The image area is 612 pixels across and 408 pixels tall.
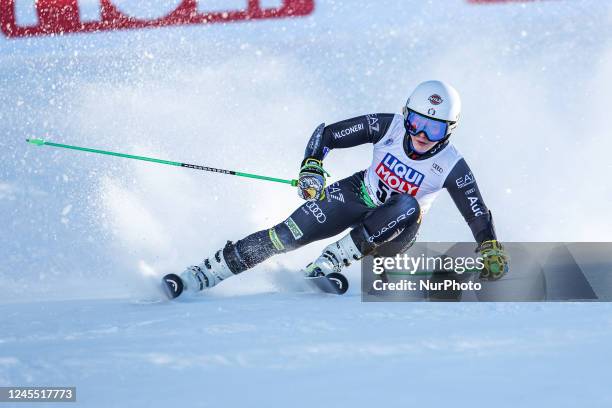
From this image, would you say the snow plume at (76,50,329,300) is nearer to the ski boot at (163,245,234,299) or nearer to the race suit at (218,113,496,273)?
the ski boot at (163,245,234,299)

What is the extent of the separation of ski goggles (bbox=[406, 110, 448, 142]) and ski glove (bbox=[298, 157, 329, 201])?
1.83 ft

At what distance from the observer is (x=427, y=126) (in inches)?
168

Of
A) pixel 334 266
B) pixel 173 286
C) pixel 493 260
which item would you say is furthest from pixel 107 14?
pixel 493 260

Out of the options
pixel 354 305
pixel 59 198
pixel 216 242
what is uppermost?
pixel 59 198

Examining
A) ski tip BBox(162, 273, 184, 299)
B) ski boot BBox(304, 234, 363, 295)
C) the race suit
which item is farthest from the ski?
ski tip BBox(162, 273, 184, 299)

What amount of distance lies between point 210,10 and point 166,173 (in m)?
3.41

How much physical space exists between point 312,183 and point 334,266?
Answer: 529 mm

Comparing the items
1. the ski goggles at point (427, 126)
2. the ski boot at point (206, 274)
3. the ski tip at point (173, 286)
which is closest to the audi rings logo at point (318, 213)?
the ski boot at point (206, 274)

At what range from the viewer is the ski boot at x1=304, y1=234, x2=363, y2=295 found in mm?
4438

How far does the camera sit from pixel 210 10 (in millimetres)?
10211

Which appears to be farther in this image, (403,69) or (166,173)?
(403,69)

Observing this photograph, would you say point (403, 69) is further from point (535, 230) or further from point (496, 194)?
point (535, 230)

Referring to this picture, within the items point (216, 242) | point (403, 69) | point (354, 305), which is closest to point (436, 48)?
point (403, 69)

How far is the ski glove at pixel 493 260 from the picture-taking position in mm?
4191
